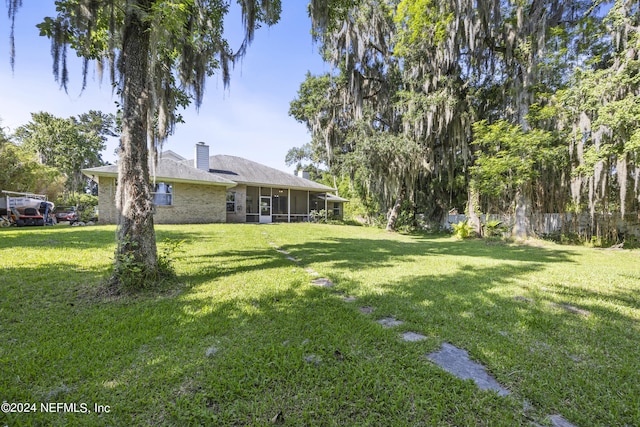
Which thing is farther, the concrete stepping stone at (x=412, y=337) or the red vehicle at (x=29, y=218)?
the red vehicle at (x=29, y=218)

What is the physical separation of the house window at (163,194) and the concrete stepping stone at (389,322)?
529 inches

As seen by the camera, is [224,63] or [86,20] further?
[224,63]

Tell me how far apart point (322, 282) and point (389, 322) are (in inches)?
59.1

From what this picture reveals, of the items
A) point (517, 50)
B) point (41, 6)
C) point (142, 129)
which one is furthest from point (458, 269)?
point (517, 50)

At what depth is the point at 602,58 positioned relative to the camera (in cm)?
900

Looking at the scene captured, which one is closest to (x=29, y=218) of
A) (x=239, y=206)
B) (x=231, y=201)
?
(x=231, y=201)

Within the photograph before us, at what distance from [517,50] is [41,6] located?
42.4ft

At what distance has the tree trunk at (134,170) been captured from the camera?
131 inches

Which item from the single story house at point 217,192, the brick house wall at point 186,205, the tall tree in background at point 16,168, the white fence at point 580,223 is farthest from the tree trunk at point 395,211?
the tall tree in background at point 16,168

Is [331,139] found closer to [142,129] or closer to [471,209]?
[471,209]

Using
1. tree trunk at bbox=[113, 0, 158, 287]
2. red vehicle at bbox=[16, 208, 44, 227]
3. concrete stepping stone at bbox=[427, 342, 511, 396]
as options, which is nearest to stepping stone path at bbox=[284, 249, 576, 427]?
concrete stepping stone at bbox=[427, 342, 511, 396]

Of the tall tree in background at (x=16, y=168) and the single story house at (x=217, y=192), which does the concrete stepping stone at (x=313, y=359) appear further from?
the tall tree in background at (x=16, y=168)

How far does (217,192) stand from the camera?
575 inches

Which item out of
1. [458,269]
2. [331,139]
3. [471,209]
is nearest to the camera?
[458,269]
